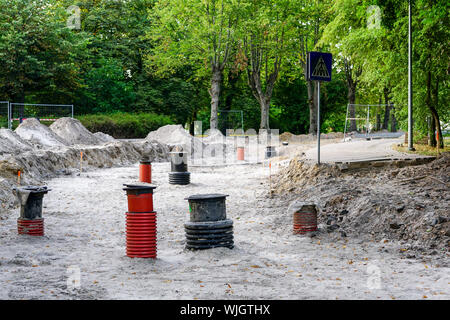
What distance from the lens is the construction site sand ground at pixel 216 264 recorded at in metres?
6.83

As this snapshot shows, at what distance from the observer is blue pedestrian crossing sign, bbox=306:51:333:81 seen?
14703 millimetres

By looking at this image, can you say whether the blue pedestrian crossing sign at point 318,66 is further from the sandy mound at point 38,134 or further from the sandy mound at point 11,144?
the sandy mound at point 38,134

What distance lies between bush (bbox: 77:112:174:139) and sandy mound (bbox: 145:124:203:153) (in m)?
1.96

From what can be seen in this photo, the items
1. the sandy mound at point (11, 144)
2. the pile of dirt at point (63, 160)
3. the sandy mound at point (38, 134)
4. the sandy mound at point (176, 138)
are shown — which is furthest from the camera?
the sandy mound at point (176, 138)

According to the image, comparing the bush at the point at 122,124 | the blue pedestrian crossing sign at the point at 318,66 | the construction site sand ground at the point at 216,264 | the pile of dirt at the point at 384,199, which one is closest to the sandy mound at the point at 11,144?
the construction site sand ground at the point at 216,264

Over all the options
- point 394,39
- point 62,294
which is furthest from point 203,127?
point 62,294

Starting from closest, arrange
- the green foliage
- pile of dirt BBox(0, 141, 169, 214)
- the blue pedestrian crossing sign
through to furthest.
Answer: the blue pedestrian crossing sign
pile of dirt BBox(0, 141, 169, 214)
the green foliage

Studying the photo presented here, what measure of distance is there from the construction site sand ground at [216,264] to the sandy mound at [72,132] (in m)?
17.5

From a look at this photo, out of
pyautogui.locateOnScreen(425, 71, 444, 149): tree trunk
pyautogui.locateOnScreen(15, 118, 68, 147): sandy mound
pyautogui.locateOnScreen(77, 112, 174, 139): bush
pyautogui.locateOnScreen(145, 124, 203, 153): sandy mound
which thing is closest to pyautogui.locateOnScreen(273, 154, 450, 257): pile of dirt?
pyautogui.locateOnScreen(425, 71, 444, 149): tree trunk

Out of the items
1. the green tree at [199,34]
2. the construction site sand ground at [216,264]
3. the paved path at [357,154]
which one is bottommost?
the construction site sand ground at [216,264]

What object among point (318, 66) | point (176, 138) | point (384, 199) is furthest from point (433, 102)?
point (176, 138)

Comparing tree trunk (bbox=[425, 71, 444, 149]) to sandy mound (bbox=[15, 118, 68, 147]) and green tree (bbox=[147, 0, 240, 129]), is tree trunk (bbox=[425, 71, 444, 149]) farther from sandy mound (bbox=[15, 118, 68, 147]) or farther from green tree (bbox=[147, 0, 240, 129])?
green tree (bbox=[147, 0, 240, 129])

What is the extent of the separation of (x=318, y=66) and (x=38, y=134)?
17.7 meters
